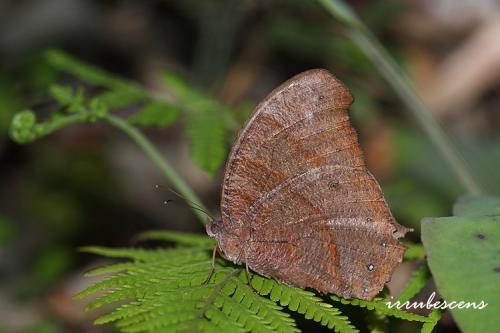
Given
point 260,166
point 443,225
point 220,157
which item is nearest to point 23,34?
point 220,157

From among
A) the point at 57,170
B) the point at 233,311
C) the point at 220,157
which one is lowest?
the point at 233,311

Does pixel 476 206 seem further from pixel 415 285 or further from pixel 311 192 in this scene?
pixel 311 192

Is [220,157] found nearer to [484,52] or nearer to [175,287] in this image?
[175,287]

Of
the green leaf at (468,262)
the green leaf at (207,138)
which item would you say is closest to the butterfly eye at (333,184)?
the green leaf at (468,262)

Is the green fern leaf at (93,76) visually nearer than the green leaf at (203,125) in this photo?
No

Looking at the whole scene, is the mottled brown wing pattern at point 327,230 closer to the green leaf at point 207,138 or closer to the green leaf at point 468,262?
the green leaf at point 468,262

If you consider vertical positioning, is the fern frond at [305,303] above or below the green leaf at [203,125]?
below

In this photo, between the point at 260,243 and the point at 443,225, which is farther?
the point at 260,243
